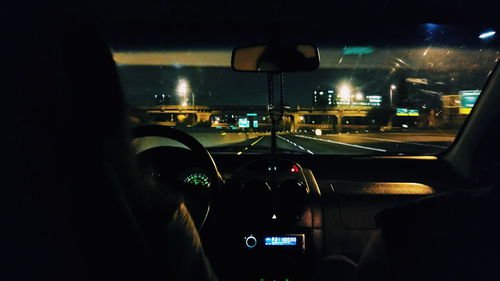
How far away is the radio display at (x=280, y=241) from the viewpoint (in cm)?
348

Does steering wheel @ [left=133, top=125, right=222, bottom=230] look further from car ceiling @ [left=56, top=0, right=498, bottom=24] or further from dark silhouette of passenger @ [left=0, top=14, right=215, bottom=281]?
dark silhouette of passenger @ [left=0, top=14, right=215, bottom=281]

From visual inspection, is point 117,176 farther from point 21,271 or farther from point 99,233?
point 21,271

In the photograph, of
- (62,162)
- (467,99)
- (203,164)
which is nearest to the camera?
(62,162)

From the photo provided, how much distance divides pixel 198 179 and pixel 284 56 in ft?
4.38

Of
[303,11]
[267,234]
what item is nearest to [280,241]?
[267,234]

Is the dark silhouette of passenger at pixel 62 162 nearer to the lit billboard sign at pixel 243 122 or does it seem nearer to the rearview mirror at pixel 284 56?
the rearview mirror at pixel 284 56

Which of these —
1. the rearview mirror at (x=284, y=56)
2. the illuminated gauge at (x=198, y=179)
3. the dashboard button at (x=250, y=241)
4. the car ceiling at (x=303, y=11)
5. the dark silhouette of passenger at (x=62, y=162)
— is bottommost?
the dashboard button at (x=250, y=241)

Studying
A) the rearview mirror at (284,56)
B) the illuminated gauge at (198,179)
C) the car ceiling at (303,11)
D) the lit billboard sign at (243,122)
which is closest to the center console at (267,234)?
the illuminated gauge at (198,179)

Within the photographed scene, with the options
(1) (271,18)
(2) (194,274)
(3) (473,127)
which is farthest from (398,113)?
(2) (194,274)

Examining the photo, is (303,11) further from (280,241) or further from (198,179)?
(280,241)

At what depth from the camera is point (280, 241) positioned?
348 cm

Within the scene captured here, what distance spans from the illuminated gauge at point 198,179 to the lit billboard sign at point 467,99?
288 centimetres

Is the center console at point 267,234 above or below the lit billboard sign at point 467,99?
below

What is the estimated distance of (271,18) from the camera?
12.3 feet
